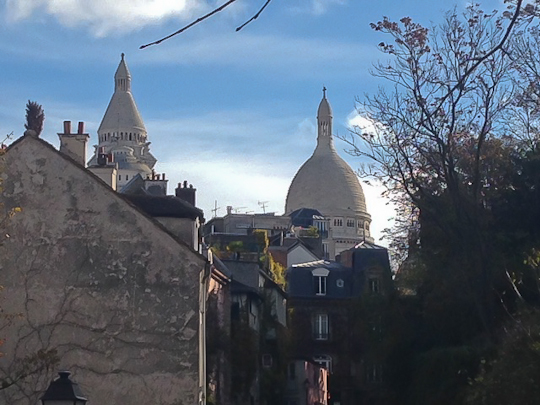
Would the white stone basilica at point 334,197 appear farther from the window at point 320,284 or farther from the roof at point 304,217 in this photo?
the window at point 320,284

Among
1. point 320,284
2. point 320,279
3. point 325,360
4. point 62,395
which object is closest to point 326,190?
point 320,279

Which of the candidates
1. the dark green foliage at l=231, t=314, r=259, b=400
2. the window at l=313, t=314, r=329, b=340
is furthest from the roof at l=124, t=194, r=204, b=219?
the window at l=313, t=314, r=329, b=340

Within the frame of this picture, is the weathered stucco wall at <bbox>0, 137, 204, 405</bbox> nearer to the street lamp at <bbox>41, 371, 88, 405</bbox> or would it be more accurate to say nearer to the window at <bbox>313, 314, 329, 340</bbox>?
the street lamp at <bbox>41, 371, 88, 405</bbox>

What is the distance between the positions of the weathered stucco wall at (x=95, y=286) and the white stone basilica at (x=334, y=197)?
158 metres

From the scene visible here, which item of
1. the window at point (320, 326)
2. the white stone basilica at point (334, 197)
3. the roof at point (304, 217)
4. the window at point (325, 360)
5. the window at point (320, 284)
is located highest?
the white stone basilica at point (334, 197)

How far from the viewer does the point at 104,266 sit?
24.7 m

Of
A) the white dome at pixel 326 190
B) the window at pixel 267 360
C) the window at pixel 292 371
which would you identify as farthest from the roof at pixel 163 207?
the white dome at pixel 326 190

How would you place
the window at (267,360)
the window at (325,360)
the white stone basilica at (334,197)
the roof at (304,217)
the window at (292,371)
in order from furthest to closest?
the white stone basilica at (334,197) → the roof at (304,217) → the window at (325,360) → the window at (292,371) → the window at (267,360)

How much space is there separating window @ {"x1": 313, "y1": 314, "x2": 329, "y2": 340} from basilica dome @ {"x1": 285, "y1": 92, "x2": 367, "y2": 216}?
401 ft

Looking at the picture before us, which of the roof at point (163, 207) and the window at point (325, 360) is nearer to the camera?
the roof at point (163, 207)

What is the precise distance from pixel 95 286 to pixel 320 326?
3833cm

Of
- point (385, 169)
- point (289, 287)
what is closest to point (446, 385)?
point (385, 169)

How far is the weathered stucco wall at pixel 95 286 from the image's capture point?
24406 millimetres

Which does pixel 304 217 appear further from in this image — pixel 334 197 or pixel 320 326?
pixel 320 326
